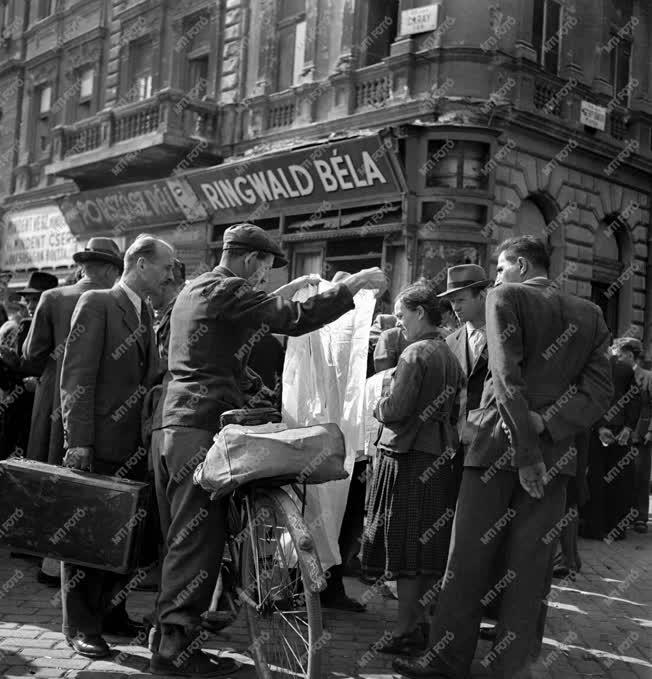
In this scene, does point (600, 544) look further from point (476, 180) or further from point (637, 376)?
point (476, 180)

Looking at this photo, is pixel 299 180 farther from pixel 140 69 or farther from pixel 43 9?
pixel 43 9

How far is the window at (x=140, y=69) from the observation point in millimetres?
→ 20391

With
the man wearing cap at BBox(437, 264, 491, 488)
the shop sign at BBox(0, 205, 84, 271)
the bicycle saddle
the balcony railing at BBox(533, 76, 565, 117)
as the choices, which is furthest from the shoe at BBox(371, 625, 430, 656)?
the shop sign at BBox(0, 205, 84, 271)

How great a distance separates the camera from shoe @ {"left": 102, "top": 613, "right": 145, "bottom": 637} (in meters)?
4.82

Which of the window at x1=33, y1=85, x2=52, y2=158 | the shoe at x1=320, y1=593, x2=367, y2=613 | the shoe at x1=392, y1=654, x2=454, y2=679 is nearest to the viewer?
the shoe at x1=392, y1=654, x2=454, y2=679

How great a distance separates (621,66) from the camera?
17.1 metres

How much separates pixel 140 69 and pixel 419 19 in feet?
28.8

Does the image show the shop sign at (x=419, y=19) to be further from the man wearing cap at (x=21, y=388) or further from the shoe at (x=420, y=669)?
the shoe at (x=420, y=669)

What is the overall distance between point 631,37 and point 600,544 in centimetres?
1199

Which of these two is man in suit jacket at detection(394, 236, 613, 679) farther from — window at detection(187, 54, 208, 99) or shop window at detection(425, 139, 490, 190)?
window at detection(187, 54, 208, 99)

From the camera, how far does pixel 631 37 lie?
17328 millimetres

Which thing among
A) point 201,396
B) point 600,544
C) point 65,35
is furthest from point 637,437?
point 65,35

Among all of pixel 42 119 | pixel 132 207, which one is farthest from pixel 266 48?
pixel 42 119

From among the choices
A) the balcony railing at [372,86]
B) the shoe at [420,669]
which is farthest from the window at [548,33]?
the shoe at [420,669]
